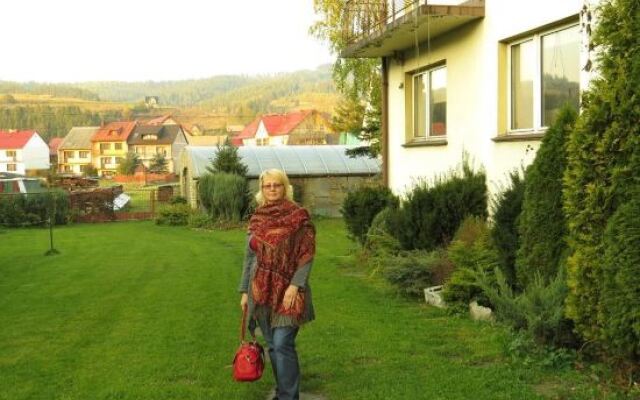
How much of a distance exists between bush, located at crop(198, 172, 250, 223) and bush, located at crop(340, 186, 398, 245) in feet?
41.3

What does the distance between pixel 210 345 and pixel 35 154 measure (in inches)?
4918

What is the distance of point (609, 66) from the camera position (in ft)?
18.0

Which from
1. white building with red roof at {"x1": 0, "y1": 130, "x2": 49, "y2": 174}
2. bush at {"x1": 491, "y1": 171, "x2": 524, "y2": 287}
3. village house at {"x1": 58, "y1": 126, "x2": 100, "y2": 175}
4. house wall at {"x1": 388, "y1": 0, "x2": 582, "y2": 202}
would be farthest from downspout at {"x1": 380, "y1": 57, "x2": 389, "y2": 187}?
village house at {"x1": 58, "y1": 126, "x2": 100, "y2": 175}

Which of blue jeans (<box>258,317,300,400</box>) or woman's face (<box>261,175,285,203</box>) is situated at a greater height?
woman's face (<box>261,175,285,203</box>)

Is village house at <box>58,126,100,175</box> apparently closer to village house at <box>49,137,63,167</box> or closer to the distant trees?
village house at <box>49,137,63,167</box>

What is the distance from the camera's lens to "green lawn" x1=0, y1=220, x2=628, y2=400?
19.2ft

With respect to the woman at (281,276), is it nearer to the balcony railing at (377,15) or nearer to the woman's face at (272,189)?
the woman's face at (272,189)

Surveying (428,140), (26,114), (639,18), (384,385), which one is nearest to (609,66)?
(639,18)

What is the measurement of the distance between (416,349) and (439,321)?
1.29 m

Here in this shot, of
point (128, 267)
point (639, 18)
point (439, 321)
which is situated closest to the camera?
point (639, 18)

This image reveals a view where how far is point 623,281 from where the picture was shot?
511 cm

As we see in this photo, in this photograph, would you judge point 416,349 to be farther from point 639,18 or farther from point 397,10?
point 397,10

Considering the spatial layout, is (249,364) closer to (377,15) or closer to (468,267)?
(468,267)

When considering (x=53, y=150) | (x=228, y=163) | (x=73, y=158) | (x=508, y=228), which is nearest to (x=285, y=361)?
(x=508, y=228)
